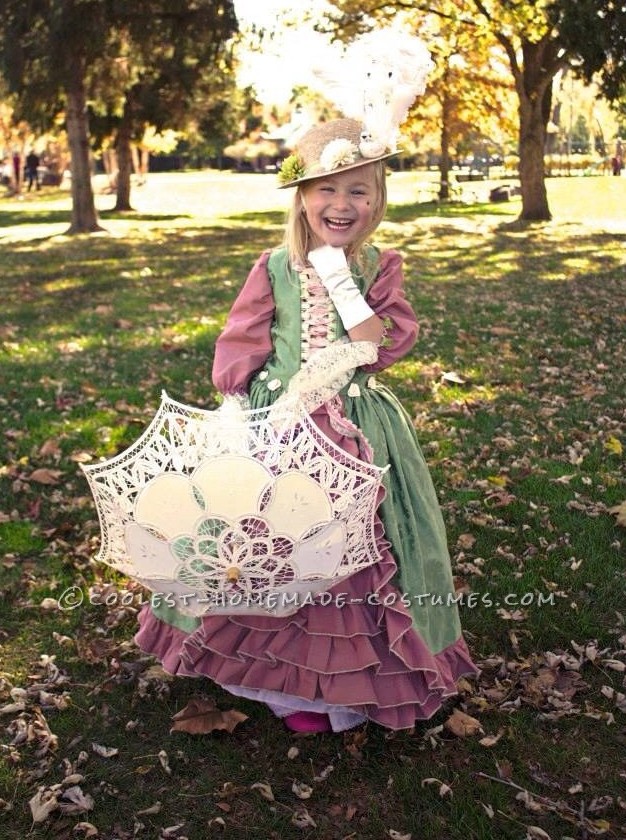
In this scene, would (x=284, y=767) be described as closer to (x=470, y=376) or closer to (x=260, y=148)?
(x=470, y=376)

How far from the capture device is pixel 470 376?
23.3ft

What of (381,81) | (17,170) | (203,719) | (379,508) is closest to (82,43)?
(381,81)

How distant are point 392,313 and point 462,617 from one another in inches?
54.3

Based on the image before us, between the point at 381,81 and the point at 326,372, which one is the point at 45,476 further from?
the point at 381,81

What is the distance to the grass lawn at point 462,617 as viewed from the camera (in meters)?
2.73

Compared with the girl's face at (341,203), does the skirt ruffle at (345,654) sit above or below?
below

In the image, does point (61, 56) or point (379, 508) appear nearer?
point (379, 508)

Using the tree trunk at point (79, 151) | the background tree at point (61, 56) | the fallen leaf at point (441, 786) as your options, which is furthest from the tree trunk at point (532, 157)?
the fallen leaf at point (441, 786)

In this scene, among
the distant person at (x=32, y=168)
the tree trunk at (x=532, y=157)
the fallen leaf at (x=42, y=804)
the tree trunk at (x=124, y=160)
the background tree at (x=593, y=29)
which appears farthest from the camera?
the distant person at (x=32, y=168)

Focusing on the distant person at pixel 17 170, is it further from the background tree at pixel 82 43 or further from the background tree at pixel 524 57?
the background tree at pixel 524 57

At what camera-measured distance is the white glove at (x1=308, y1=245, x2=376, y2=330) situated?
9.75 feet

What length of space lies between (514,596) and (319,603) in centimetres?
130

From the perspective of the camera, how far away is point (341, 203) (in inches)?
116

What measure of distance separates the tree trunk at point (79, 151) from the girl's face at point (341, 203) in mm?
15885
